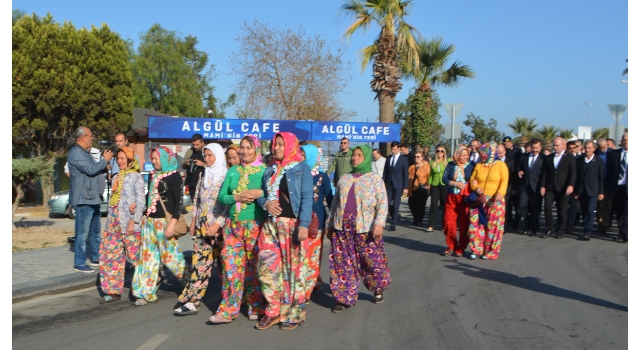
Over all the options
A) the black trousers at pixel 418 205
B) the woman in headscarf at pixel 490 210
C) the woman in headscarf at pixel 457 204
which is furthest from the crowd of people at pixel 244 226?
the black trousers at pixel 418 205

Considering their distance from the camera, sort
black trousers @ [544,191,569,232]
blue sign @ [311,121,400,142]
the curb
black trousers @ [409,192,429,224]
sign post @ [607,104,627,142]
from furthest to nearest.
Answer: blue sign @ [311,121,400,142] → sign post @ [607,104,627,142] → black trousers @ [409,192,429,224] → black trousers @ [544,191,569,232] → the curb

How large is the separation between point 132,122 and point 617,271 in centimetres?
1875

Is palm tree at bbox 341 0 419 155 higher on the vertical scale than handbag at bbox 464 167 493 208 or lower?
higher

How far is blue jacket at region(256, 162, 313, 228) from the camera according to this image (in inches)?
245

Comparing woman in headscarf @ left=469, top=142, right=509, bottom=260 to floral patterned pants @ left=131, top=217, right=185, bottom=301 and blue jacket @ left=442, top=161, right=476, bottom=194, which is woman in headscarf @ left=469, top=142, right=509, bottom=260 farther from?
floral patterned pants @ left=131, top=217, right=185, bottom=301

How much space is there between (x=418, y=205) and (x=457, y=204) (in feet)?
14.4

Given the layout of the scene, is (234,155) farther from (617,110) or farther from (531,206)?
(617,110)

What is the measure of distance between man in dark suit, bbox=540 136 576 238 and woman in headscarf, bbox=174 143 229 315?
842 cm

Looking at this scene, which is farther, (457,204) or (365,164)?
(457,204)

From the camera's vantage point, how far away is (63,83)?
20656 millimetres

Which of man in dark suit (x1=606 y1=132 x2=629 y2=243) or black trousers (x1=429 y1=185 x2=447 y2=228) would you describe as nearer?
man in dark suit (x1=606 y1=132 x2=629 y2=243)

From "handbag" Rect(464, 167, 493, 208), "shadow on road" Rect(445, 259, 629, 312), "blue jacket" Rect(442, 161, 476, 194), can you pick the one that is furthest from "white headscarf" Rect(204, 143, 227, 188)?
"blue jacket" Rect(442, 161, 476, 194)

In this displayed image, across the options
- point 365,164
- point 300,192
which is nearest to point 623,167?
point 365,164

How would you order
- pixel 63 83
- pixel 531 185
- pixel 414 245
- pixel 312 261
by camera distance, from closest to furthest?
1. pixel 312 261
2. pixel 414 245
3. pixel 531 185
4. pixel 63 83
